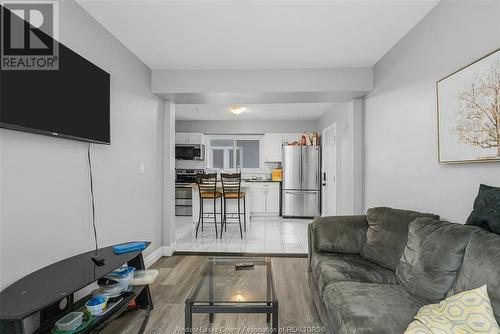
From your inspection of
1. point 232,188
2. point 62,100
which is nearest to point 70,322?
point 62,100

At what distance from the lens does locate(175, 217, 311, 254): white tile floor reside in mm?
3867

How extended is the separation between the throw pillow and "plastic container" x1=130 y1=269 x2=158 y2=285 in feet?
5.79

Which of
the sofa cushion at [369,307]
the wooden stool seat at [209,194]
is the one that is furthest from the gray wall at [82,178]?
the sofa cushion at [369,307]

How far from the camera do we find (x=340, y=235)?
7.49 ft

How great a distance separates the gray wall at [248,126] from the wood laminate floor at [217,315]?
177 inches

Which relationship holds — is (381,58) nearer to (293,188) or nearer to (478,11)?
(478,11)

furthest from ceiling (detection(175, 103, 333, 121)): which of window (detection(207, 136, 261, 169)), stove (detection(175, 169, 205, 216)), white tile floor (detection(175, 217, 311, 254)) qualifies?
white tile floor (detection(175, 217, 311, 254))

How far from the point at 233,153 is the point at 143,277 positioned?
5.27m

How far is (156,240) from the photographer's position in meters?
3.49

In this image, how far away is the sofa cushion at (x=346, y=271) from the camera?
5.80 ft

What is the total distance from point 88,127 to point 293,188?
4864 mm

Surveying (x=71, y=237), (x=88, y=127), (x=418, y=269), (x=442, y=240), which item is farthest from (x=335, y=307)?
(x=88, y=127)

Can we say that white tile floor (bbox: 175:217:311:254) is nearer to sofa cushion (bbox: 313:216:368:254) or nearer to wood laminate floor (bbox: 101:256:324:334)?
wood laminate floor (bbox: 101:256:324:334)

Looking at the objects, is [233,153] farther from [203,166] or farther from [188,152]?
[188,152]
